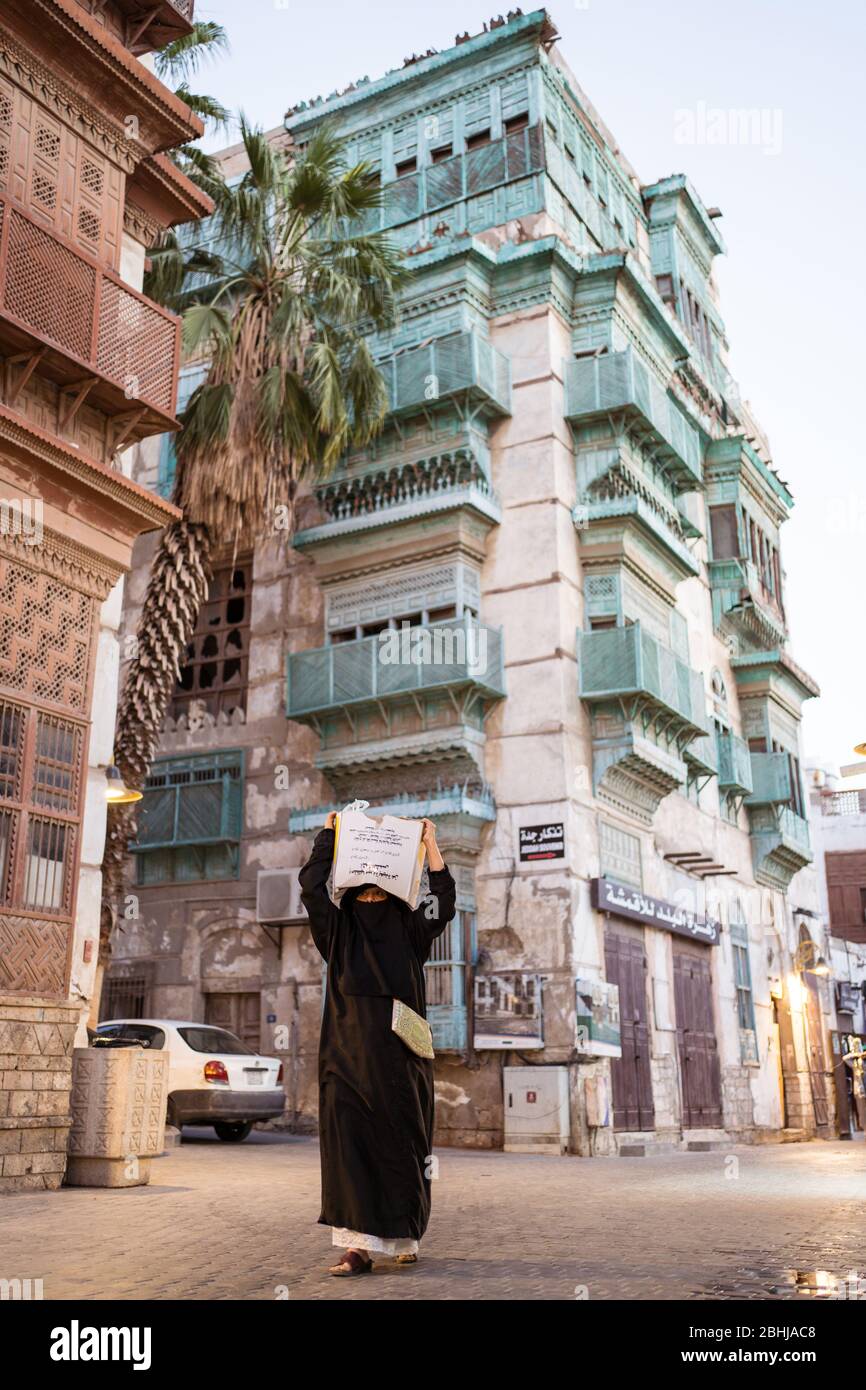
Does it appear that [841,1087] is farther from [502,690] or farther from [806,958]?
[502,690]

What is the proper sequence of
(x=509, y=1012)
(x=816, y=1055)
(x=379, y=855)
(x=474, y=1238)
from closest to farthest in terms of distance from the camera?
(x=379, y=855) → (x=474, y=1238) → (x=509, y=1012) → (x=816, y=1055)

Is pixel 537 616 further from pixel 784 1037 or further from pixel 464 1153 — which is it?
pixel 784 1037

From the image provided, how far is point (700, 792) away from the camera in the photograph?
25.0 metres

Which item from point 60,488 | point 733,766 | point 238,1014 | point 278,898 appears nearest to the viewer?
point 60,488

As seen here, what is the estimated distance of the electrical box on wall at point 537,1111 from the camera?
1769cm

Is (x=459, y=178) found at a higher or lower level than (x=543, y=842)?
higher

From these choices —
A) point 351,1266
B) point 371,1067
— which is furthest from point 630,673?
point 351,1266

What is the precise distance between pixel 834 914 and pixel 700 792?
23.1 metres

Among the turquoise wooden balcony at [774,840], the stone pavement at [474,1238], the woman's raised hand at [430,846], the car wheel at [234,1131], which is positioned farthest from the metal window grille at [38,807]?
the turquoise wooden balcony at [774,840]

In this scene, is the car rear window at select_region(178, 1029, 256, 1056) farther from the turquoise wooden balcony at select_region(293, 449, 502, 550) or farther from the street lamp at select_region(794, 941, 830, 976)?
the street lamp at select_region(794, 941, 830, 976)

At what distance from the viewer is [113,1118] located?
10.2 meters

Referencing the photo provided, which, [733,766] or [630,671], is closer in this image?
[630,671]

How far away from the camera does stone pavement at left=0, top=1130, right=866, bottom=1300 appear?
518cm

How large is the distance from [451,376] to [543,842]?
7.65 m
